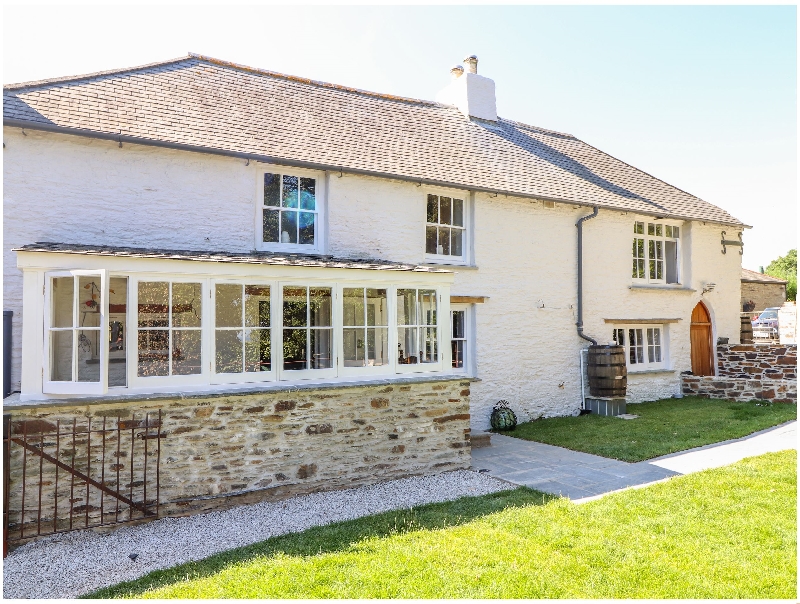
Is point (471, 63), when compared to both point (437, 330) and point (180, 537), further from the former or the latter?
point (180, 537)

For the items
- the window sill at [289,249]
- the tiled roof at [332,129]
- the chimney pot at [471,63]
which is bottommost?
the window sill at [289,249]

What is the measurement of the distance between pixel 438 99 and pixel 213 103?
278 inches

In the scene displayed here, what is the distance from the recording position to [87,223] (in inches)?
326

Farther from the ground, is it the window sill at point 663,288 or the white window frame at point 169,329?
the window sill at point 663,288

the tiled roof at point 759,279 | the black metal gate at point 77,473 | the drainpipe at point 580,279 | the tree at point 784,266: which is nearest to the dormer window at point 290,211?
the black metal gate at point 77,473

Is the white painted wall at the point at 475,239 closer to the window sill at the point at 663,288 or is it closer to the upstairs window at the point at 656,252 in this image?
the window sill at the point at 663,288

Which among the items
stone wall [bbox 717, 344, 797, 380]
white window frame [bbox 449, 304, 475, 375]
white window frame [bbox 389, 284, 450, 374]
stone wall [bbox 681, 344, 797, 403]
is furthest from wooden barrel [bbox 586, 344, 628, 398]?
white window frame [bbox 389, 284, 450, 374]

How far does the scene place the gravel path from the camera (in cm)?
513

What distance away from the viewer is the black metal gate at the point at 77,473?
5.86 metres

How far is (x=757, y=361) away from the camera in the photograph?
49.5 ft

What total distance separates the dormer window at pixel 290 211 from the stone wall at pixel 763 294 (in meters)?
27.8

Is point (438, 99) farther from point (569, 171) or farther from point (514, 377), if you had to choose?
point (514, 377)

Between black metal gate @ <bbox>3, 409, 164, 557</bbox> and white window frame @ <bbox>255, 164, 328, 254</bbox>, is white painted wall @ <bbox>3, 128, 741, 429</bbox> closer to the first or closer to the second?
white window frame @ <bbox>255, 164, 328, 254</bbox>

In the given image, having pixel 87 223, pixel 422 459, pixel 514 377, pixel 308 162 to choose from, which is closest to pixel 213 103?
pixel 308 162
